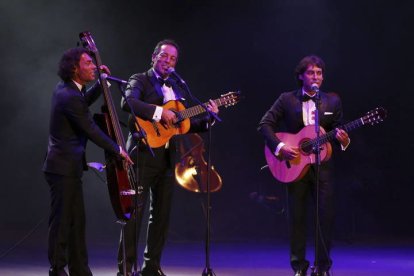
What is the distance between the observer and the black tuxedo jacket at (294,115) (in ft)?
22.5

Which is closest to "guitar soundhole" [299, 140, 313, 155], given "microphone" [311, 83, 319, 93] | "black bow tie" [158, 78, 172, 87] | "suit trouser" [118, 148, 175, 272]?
"microphone" [311, 83, 319, 93]

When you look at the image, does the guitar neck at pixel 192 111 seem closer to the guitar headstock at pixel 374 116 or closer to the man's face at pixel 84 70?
the man's face at pixel 84 70

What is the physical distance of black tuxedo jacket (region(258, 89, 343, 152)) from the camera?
6.87 m

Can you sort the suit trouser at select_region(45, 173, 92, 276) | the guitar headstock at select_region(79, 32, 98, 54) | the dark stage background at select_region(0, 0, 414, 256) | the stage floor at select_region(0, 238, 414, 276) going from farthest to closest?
the dark stage background at select_region(0, 0, 414, 256)
the stage floor at select_region(0, 238, 414, 276)
the guitar headstock at select_region(79, 32, 98, 54)
the suit trouser at select_region(45, 173, 92, 276)

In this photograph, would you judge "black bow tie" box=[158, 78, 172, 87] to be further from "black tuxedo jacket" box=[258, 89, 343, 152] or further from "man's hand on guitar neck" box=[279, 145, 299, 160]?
"man's hand on guitar neck" box=[279, 145, 299, 160]

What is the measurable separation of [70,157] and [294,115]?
2.45m

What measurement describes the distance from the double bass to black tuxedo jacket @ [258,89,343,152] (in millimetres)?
1827

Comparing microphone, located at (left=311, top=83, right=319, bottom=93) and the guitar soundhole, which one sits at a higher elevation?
microphone, located at (left=311, top=83, right=319, bottom=93)

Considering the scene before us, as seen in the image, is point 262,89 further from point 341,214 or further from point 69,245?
point 69,245

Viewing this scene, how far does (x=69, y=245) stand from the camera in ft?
18.7

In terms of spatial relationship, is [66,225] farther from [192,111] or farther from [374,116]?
[374,116]

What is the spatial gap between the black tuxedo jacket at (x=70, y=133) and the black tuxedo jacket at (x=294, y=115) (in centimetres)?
203

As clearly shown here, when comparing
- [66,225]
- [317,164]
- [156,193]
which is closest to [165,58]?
[156,193]

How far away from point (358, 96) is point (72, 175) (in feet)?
24.0
